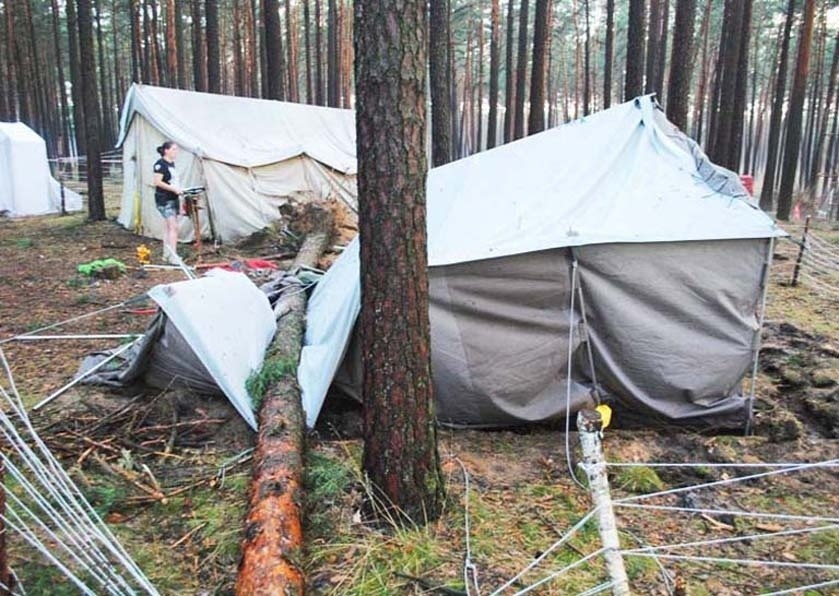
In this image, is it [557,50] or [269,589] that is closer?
[269,589]

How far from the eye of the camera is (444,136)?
902cm

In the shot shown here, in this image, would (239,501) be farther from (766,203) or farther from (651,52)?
(766,203)

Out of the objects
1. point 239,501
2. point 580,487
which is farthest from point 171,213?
point 580,487

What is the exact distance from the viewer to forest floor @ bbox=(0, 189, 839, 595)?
259cm

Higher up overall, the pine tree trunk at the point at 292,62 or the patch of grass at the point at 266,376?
the pine tree trunk at the point at 292,62

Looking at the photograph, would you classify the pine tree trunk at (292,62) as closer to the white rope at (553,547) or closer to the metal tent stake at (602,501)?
the white rope at (553,547)

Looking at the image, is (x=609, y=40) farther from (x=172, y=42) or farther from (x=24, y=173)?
(x=24, y=173)

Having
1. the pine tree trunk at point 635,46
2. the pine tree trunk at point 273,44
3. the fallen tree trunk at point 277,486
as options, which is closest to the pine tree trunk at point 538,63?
the pine tree trunk at point 635,46

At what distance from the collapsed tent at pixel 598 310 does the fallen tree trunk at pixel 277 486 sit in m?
0.20

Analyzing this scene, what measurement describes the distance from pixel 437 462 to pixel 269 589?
949 mm

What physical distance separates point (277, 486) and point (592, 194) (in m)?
2.71

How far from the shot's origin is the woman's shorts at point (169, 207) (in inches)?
326

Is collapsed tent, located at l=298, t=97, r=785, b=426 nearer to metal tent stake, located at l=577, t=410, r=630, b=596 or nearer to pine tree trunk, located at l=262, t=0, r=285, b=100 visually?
metal tent stake, located at l=577, t=410, r=630, b=596

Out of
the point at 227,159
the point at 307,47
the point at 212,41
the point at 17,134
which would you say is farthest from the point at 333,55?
the point at 227,159
